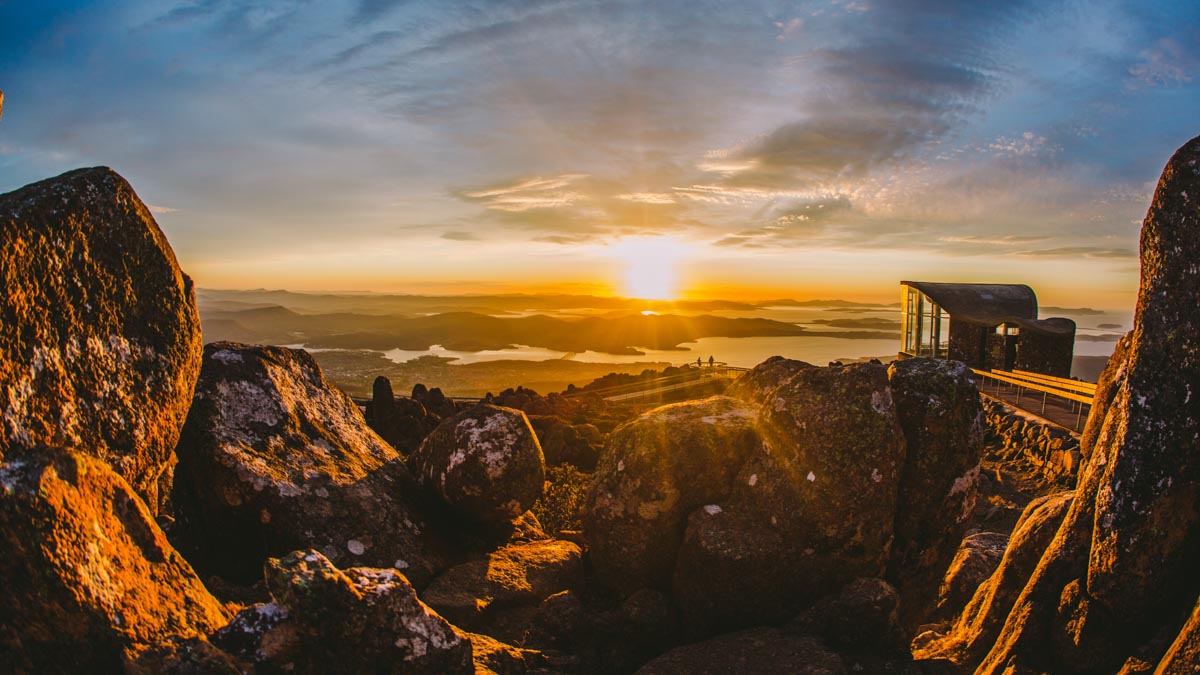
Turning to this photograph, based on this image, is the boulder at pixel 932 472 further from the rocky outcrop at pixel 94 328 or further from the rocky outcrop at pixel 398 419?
the rocky outcrop at pixel 398 419

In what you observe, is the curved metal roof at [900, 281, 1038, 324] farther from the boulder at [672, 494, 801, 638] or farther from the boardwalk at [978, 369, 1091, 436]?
the boulder at [672, 494, 801, 638]

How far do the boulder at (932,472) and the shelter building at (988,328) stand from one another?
27.0 meters

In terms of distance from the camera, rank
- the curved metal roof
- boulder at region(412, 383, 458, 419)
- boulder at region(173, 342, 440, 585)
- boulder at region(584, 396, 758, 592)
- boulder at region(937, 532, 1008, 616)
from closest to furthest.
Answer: boulder at region(173, 342, 440, 585) < boulder at region(584, 396, 758, 592) < boulder at region(937, 532, 1008, 616) < boulder at region(412, 383, 458, 419) < the curved metal roof

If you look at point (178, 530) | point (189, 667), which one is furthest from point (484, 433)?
point (189, 667)

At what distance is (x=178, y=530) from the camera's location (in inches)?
307

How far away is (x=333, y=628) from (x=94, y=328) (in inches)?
150

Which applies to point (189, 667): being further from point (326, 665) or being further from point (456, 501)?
point (456, 501)

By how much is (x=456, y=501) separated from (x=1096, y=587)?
7.43m

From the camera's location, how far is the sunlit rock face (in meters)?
5.36

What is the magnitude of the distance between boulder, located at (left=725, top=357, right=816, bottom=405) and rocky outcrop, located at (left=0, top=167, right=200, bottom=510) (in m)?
7.79

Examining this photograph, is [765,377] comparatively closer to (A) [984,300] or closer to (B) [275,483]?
(B) [275,483]

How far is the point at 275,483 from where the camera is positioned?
8.15 meters

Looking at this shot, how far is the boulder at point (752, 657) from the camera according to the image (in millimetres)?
6066

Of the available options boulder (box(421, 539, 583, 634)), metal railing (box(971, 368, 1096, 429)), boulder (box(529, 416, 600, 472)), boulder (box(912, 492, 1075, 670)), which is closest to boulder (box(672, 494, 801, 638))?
boulder (box(912, 492, 1075, 670))
